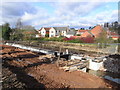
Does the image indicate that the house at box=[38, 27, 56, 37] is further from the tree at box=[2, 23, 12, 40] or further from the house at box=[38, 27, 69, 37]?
the tree at box=[2, 23, 12, 40]

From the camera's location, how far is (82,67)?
8406 mm

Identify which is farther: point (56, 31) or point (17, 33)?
point (56, 31)

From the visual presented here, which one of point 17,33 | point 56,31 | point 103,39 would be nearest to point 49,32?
point 56,31

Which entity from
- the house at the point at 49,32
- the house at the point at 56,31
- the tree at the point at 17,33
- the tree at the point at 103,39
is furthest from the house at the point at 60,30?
the tree at the point at 103,39

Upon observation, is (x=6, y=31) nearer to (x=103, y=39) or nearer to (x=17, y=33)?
(x=17, y=33)

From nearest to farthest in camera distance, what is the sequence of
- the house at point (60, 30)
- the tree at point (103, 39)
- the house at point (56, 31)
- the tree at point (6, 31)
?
the tree at point (103, 39) → the tree at point (6, 31) → the house at point (56, 31) → the house at point (60, 30)

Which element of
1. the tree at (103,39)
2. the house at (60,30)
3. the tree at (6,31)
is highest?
the house at (60,30)

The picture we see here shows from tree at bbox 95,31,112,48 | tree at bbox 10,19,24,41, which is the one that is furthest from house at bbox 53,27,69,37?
tree at bbox 95,31,112,48

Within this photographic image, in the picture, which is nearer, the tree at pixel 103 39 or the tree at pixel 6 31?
the tree at pixel 103 39

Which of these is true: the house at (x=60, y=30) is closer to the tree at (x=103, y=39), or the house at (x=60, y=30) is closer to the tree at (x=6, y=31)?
the tree at (x=6, y=31)

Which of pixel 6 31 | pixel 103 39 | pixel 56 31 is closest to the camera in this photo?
pixel 103 39

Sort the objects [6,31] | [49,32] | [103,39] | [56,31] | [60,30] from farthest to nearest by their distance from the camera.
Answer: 1. [49,32]
2. [60,30]
3. [56,31]
4. [6,31]
5. [103,39]

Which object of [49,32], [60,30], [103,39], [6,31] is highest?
[60,30]

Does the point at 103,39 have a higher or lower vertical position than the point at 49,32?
lower
